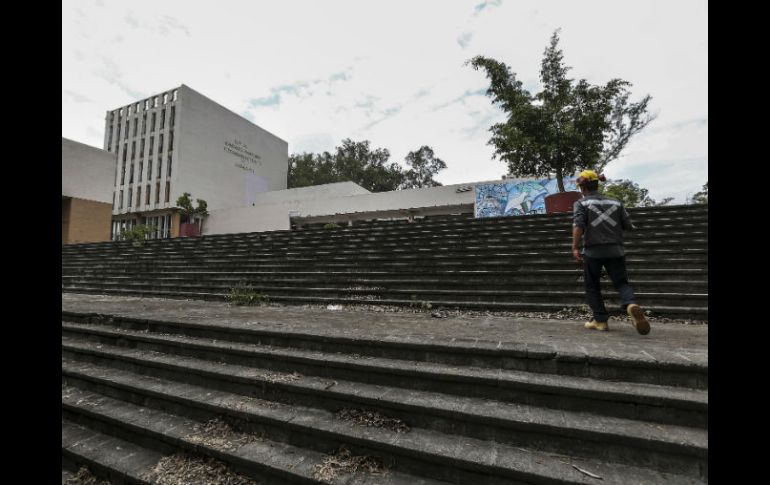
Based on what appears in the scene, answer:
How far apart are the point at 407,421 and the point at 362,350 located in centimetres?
85

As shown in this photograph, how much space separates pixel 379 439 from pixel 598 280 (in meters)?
2.74

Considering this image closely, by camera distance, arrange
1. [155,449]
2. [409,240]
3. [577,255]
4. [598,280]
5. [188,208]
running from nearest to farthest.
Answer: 1. [155,449]
2. [577,255]
3. [598,280]
4. [409,240]
5. [188,208]

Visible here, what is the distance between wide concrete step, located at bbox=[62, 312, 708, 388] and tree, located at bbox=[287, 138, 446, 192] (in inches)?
1414

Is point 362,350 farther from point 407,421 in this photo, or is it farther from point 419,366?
point 407,421

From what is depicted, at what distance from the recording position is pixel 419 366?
2643 millimetres

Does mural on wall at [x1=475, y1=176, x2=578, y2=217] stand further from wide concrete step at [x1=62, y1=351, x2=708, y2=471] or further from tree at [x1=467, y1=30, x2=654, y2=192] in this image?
wide concrete step at [x1=62, y1=351, x2=708, y2=471]

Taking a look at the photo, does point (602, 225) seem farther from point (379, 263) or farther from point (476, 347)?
point (379, 263)

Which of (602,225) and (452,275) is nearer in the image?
(602,225)

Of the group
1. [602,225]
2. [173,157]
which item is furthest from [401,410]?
[173,157]

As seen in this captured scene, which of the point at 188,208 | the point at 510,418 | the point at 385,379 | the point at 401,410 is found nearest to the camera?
the point at 510,418

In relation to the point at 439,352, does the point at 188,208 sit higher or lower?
higher

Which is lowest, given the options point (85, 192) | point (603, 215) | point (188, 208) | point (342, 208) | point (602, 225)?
point (602, 225)

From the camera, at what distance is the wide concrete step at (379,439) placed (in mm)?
1743

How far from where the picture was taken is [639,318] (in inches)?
122
